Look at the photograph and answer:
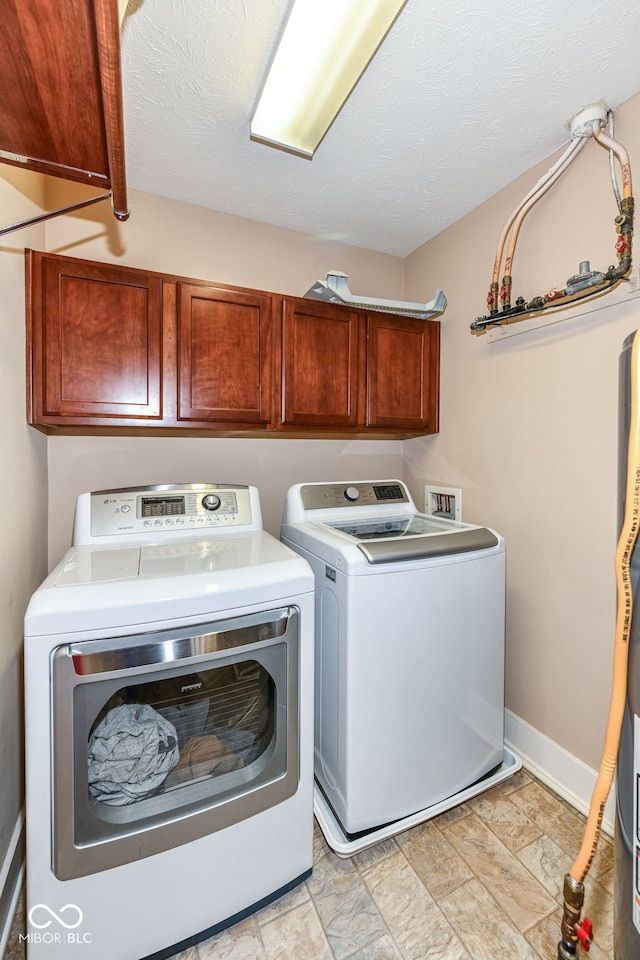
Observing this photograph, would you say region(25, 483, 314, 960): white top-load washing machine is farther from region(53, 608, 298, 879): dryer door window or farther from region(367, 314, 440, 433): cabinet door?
region(367, 314, 440, 433): cabinet door

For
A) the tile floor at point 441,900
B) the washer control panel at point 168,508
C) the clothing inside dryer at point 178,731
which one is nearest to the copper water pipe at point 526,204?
the washer control panel at point 168,508

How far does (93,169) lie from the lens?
1027mm

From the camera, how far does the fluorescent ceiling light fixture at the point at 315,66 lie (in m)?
1.03

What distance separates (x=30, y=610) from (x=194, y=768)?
Answer: 655 millimetres

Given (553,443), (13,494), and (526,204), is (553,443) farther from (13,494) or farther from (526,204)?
(13,494)

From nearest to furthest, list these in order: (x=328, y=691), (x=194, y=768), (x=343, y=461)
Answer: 1. (x=194, y=768)
2. (x=328, y=691)
3. (x=343, y=461)

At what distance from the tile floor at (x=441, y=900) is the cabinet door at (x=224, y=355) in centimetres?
167

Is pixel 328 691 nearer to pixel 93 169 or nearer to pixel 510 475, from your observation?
pixel 510 475

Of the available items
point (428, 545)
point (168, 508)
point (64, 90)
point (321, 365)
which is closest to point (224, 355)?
point (321, 365)

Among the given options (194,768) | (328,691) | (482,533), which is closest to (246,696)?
(194,768)

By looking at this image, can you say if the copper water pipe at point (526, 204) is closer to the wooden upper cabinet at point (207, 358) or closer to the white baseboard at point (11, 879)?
the wooden upper cabinet at point (207, 358)

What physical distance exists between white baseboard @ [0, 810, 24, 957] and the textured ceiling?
7.94ft

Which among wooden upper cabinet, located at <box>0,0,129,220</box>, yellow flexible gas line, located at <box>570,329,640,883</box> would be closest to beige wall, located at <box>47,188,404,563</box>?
wooden upper cabinet, located at <box>0,0,129,220</box>

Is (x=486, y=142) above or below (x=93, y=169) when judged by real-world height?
above
